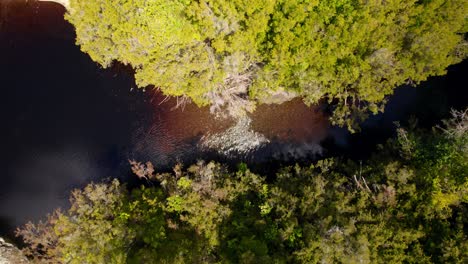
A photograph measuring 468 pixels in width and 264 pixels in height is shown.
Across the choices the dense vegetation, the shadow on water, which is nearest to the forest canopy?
the shadow on water

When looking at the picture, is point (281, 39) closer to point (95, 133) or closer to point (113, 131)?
point (113, 131)

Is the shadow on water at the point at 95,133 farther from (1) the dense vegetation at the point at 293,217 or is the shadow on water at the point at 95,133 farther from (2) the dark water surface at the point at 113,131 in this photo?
(1) the dense vegetation at the point at 293,217

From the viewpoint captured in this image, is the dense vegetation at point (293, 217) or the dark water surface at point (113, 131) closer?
the dense vegetation at point (293, 217)

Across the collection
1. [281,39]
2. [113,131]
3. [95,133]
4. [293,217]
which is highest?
[95,133]

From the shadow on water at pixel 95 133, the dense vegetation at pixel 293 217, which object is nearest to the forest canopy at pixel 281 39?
the shadow on water at pixel 95 133

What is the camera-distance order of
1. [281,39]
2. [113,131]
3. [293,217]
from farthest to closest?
1. [113,131]
2. [293,217]
3. [281,39]

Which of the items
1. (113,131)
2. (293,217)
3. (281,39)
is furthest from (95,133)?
(293,217)

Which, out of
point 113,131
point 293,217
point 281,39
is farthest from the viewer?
point 113,131
